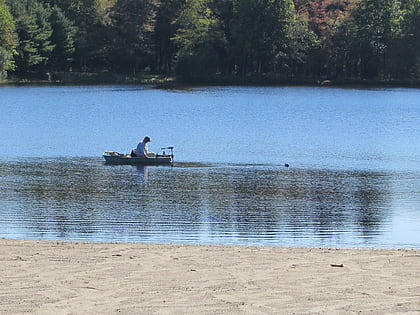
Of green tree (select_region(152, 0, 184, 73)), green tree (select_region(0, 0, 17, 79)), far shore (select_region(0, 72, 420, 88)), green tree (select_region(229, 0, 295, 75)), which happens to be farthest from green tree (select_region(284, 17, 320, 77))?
green tree (select_region(0, 0, 17, 79))

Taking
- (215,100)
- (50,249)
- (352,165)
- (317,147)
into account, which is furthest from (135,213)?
(215,100)

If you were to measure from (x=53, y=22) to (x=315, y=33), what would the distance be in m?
34.8

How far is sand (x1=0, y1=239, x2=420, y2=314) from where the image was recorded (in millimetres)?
10789

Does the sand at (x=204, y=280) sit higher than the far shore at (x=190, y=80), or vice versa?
the far shore at (x=190, y=80)

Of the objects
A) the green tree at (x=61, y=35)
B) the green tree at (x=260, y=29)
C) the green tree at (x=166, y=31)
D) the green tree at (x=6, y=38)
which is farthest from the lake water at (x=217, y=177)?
the green tree at (x=166, y=31)

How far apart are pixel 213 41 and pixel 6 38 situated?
2632 cm

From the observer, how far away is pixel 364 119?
61344 mm

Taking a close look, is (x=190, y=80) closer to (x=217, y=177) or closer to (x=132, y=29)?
(x=132, y=29)

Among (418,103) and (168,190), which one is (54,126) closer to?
(168,190)

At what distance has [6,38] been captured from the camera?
328 ft

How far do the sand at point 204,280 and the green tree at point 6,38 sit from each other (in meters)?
86.6

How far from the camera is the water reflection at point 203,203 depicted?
1884 cm

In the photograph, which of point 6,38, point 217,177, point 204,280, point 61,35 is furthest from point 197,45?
point 204,280

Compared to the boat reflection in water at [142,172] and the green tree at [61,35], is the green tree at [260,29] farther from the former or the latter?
the boat reflection in water at [142,172]
